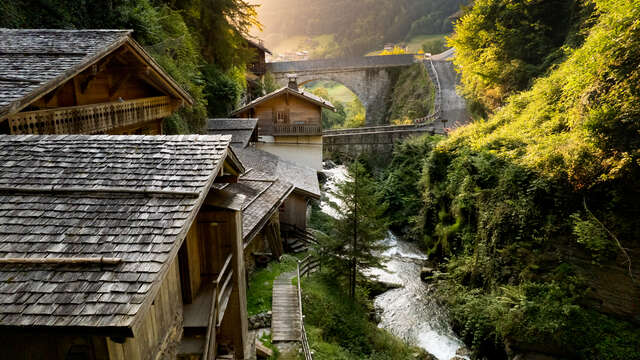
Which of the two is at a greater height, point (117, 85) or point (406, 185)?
point (117, 85)

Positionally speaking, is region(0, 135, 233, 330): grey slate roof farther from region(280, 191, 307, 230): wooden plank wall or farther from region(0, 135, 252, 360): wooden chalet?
region(280, 191, 307, 230): wooden plank wall

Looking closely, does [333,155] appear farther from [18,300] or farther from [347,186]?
[18,300]

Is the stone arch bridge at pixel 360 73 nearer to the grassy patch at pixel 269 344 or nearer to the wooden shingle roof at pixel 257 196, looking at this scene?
the wooden shingle roof at pixel 257 196

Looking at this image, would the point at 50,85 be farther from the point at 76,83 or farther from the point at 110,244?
the point at 110,244

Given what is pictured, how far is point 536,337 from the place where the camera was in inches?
421

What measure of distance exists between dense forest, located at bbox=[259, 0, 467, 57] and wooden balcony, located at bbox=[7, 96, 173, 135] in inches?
2955

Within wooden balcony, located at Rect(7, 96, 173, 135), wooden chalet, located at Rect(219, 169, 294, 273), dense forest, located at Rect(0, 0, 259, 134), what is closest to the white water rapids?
wooden chalet, located at Rect(219, 169, 294, 273)

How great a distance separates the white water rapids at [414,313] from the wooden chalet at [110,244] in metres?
9.08

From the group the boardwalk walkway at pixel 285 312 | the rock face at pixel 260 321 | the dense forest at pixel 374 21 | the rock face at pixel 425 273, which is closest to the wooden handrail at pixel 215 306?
the boardwalk walkway at pixel 285 312

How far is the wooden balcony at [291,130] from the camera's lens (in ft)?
83.8

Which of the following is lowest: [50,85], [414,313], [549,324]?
[414,313]

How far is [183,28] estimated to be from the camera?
20000mm

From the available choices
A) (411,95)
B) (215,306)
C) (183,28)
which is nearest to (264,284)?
(215,306)

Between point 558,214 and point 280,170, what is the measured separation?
1221 centimetres
